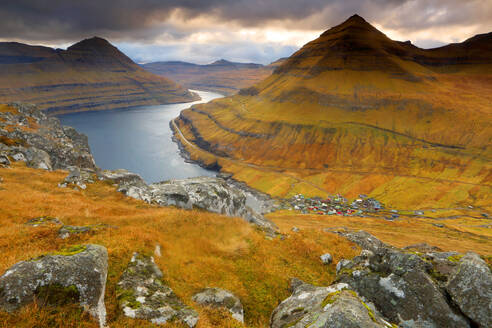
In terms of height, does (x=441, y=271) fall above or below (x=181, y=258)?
above

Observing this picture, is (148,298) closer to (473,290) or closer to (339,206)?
(473,290)

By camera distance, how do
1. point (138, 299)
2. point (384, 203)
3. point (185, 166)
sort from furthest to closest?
point (185, 166), point (384, 203), point (138, 299)

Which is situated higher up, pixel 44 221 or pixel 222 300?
pixel 44 221

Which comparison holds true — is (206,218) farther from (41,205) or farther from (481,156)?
(481,156)

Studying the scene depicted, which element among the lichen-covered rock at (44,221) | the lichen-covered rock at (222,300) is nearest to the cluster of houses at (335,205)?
the lichen-covered rock at (44,221)

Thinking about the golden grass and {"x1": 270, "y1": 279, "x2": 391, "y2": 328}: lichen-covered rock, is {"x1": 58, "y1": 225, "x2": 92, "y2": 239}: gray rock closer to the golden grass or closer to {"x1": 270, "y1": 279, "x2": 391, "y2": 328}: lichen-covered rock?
the golden grass

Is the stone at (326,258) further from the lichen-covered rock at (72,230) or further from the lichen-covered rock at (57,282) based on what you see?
the lichen-covered rock at (72,230)

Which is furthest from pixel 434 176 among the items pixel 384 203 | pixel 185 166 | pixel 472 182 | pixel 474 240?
pixel 185 166

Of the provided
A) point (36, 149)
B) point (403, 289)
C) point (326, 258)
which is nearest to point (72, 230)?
point (326, 258)
